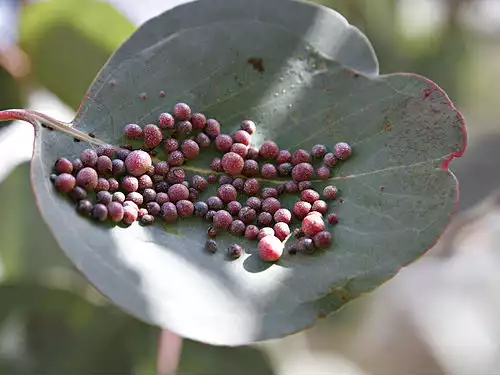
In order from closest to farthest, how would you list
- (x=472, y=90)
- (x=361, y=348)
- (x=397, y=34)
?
(x=397, y=34) < (x=472, y=90) < (x=361, y=348)

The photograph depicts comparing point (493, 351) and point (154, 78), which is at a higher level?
point (154, 78)

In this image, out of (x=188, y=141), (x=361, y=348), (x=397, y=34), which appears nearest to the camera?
(x=188, y=141)

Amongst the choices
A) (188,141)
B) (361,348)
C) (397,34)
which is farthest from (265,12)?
(361,348)

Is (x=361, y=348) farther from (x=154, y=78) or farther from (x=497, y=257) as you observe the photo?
(x=154, y=78)

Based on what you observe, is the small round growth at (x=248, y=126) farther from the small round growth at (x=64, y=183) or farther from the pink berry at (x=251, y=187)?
the small round growth at (x=64, y=183)

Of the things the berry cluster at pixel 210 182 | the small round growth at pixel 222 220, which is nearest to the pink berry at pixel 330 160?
the berry cluster at pixel 210 182

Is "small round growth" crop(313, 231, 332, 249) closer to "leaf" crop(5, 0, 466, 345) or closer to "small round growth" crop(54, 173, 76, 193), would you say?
"leaf" crop(5, 0, 466, 345)

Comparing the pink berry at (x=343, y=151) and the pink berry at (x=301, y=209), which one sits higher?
the pink berry at (x=343, y=151)
